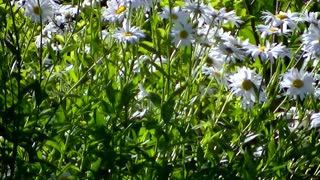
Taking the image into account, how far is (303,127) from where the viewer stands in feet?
9.16

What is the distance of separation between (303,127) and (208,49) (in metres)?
0.38

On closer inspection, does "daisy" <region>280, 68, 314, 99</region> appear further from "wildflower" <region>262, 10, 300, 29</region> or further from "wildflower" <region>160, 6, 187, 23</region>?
"wildflower" <region>160, 6, 187, 23</region>

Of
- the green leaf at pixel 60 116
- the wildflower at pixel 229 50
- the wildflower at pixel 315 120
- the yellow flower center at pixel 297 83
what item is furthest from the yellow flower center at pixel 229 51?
the green leaf at pixel 60 116

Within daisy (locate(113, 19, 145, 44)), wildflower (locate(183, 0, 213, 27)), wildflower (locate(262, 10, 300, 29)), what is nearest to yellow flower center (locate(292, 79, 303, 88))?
wildflower (locate(262, 10, 300, 29))

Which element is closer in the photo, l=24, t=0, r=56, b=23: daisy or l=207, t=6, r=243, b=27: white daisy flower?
l=24, t=0, r=56, b=23: daisy

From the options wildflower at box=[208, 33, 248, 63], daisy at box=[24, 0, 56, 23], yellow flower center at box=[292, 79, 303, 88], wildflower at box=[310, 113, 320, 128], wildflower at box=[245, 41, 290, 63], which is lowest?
wildflower at box=[310, 113, 320, 128]

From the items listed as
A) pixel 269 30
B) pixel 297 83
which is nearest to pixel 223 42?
pixel 269 30

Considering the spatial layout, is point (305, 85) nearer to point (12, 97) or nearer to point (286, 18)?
point (286, 18)

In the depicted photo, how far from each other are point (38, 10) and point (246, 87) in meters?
0.63

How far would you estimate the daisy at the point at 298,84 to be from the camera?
2.61m

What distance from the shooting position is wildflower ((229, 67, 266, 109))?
2.61 m

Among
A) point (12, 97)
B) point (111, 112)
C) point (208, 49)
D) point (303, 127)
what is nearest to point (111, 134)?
point (111, 112)

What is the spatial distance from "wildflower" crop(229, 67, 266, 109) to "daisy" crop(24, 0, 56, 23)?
0.56 meters

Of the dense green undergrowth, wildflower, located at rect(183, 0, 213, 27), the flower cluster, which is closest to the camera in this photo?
the dense green undergrowth
